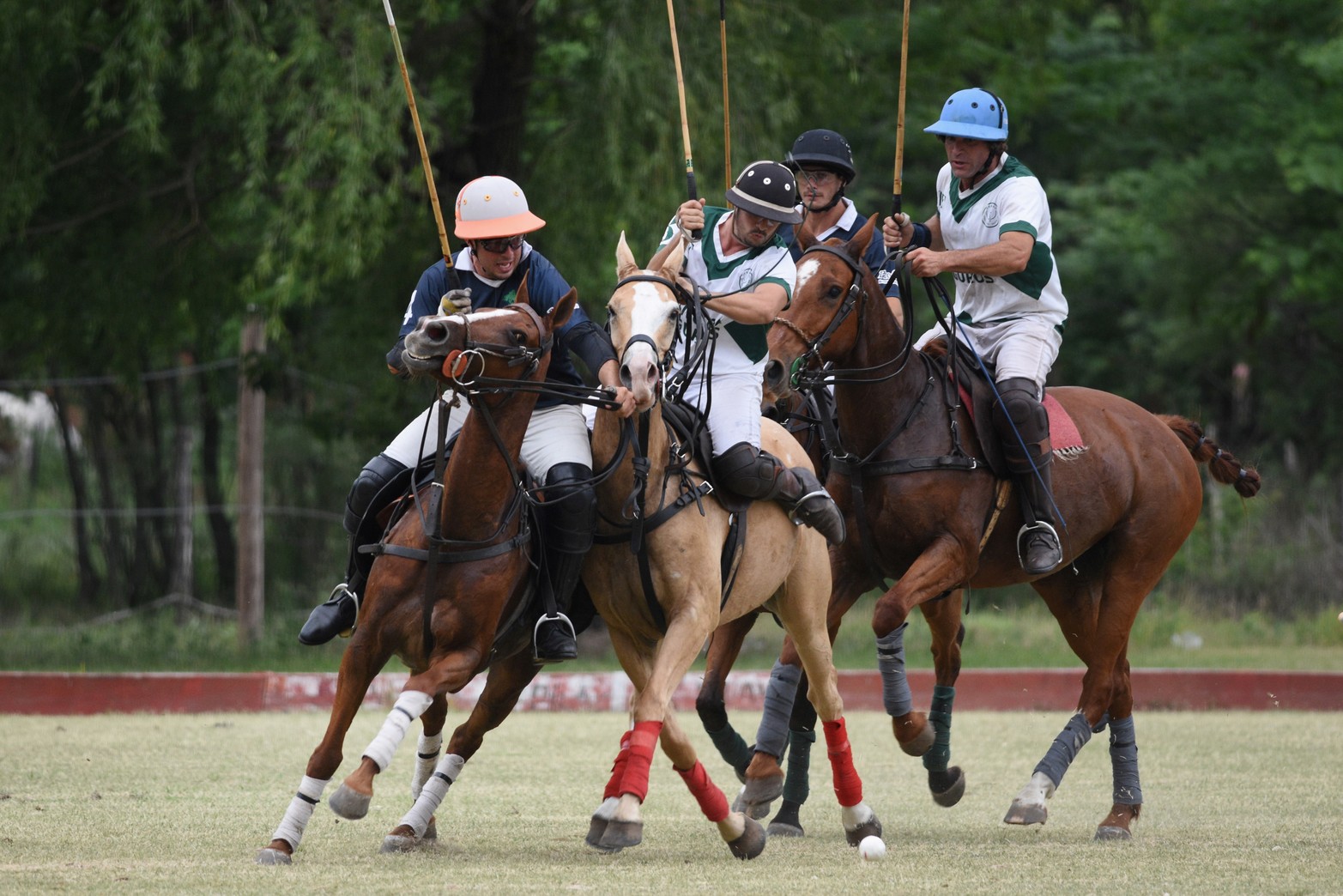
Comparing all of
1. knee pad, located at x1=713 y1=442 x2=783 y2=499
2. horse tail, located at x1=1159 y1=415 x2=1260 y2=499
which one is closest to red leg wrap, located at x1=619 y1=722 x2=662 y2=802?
knee pad, located at x1=713 y1=442 x2=783 y2=499

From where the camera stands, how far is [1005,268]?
8.31m

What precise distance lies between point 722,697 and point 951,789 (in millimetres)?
1235

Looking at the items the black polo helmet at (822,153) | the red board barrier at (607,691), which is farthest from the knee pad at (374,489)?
the red board barrier at (607,691)

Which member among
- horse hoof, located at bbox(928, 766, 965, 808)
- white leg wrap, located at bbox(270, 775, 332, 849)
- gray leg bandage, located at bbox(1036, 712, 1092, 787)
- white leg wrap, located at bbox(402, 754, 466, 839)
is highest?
white leg wrap, located at bbox(270, 775, 332, 849)

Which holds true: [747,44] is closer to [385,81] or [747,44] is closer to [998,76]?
[385,81]

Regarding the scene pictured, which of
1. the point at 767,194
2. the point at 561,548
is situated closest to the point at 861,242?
the point at 767,194

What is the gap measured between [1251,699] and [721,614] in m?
8.00

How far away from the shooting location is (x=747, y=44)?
54.7 ft

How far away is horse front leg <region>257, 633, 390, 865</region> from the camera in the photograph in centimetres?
645

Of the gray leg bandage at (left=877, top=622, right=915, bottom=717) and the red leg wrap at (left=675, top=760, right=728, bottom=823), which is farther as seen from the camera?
the gray leg bandage at (left=877, top=622, right=915, bottom=717)

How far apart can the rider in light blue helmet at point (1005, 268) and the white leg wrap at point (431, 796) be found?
9.82 ft

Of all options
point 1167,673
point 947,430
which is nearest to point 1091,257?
point 1167,673

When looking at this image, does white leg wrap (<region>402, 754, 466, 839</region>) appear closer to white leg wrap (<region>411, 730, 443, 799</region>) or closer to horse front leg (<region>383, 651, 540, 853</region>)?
horse front leg (<region>383, 651, 540, 853</region>)

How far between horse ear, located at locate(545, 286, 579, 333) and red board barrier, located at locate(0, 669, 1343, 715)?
714 cm
